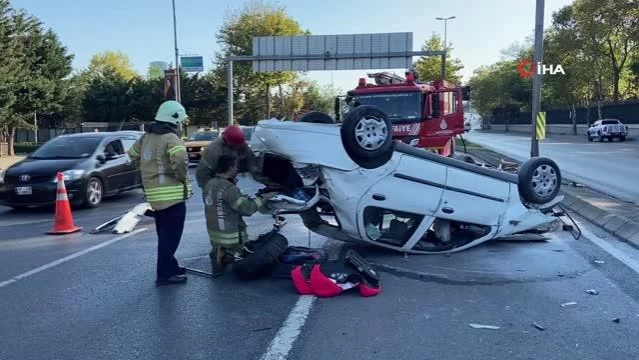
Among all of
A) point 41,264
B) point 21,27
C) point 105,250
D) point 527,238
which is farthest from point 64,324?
point 21,27

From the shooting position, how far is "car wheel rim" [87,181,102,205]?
40.3ft

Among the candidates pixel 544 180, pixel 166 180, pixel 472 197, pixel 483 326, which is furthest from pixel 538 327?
pixel 166 180

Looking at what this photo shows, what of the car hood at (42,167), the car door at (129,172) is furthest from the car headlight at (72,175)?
the car door at (129,172)

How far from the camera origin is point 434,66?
146 feet

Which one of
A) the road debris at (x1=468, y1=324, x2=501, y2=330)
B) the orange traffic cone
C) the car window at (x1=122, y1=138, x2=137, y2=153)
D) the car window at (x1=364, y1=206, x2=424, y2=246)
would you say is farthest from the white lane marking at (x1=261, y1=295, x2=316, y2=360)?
the car window at (x1=122, y1=138, x2=137, y2=153)

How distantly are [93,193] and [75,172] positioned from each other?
26.2 inches

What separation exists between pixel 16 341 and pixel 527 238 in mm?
6157

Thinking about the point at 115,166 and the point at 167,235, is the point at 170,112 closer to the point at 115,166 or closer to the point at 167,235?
the point at 167,235

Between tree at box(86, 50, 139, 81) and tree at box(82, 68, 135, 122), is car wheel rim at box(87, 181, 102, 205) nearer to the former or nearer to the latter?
tree at box(82, 68, 135, 122)

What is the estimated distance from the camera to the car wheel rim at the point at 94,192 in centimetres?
1227

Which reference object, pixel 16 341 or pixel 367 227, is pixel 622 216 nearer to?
pixel 367 227

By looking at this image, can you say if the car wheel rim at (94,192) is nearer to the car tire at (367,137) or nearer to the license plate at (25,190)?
the license plate at (25,190)

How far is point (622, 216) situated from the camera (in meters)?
9.27

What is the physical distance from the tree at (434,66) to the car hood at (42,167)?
31.8 meters
